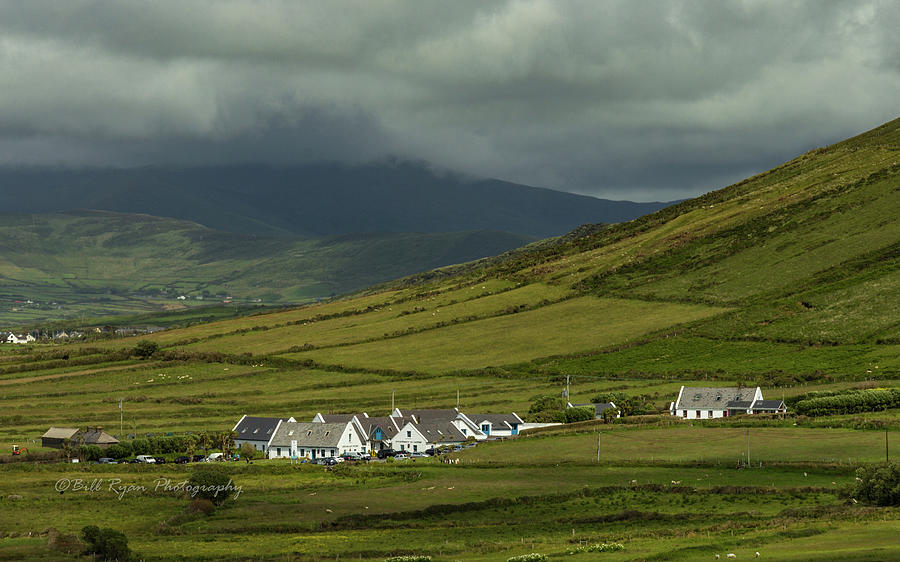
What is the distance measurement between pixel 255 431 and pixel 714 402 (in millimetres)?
59298

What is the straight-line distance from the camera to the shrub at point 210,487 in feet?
272

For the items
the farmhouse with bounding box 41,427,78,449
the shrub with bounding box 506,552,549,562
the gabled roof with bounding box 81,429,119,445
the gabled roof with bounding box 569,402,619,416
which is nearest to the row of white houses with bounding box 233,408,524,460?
the gabled roof with bounding box 569,402,619,416

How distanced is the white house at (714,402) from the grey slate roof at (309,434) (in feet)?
139

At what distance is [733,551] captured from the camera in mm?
53750

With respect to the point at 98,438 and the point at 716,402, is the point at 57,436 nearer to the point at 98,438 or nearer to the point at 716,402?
the point at 98,438

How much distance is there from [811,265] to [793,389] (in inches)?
2866

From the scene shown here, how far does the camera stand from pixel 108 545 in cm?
6312

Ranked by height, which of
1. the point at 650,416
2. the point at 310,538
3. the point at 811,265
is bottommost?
the point at 310,538

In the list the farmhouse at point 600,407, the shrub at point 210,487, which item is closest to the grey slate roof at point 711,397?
the farmhouse at point 600,407

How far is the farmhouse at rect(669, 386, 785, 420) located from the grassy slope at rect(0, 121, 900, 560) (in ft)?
14.3

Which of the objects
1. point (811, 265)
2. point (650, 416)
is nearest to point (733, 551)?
point (650, 416)

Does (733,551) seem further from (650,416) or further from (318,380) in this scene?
(318,380)

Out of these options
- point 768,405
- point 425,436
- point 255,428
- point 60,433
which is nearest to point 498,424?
point 425,436

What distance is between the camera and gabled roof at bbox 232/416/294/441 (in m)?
129
